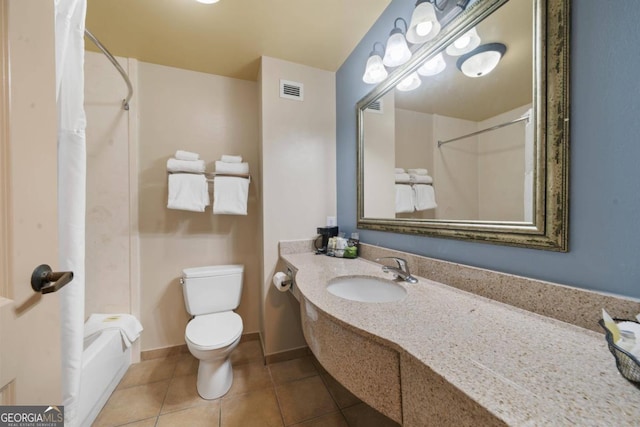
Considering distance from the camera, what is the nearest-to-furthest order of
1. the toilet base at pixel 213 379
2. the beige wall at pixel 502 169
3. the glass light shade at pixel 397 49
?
the beige wall at pixel 502 169, the glass light shade at pixel 397 49, the toilet base at pixel 213 379

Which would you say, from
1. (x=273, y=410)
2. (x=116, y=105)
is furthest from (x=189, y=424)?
(x=116, y=105)

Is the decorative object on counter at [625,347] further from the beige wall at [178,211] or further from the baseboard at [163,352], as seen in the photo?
the baseboard at [163,352]

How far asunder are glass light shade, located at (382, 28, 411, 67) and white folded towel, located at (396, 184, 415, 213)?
0.68 m

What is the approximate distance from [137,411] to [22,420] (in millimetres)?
1096

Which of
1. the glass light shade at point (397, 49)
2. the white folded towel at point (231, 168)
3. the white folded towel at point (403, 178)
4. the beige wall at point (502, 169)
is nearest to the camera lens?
the beige wall at point (502, 169)

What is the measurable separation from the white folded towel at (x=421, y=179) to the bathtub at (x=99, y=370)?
196 centimetres

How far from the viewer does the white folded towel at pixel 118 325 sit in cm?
153

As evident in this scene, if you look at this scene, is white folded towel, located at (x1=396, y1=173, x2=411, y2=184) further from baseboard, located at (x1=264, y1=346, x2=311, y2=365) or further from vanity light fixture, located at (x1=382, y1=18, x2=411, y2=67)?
baseboard, located at (x1=264, y1=346, x2=311, y2=365)

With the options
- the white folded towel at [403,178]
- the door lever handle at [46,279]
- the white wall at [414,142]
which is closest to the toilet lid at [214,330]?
the door lever handle at [46,279]

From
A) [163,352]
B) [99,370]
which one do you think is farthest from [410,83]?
[163,352]

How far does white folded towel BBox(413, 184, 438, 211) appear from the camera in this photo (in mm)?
1132

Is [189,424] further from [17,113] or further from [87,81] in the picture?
[87,81]

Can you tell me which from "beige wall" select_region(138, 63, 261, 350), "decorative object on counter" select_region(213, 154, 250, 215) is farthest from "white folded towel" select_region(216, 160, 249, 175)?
"beige wall" select_region(138, 63, 261, 350)

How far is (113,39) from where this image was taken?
156 cm
